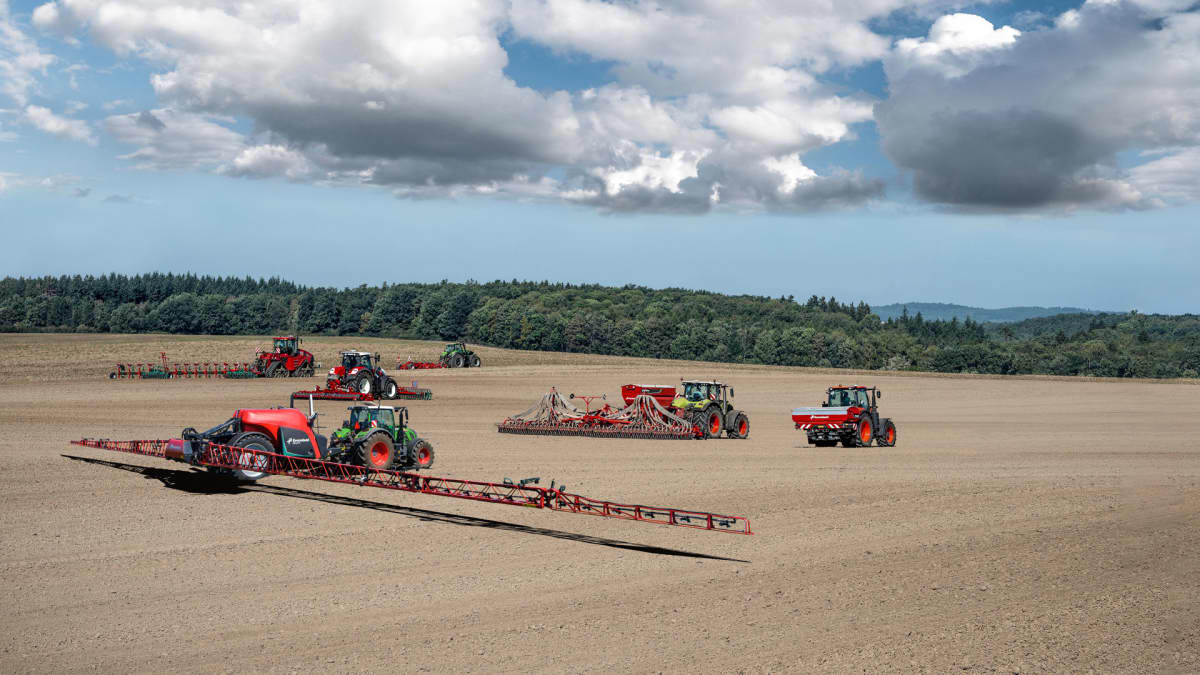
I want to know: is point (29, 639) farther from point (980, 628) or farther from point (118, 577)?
point (980, 628)

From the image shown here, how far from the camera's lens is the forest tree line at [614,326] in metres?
105

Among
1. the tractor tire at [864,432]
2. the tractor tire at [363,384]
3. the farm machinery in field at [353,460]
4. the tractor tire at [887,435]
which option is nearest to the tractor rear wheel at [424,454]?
the farm machinery in field at [353,460]

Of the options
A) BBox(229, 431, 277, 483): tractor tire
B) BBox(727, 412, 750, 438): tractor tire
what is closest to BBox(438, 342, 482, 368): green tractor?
BBox(727, 412, 750, 438): tractor tire

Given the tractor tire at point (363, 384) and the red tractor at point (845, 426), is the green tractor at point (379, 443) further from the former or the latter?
the tractor tire at point (363, 384)

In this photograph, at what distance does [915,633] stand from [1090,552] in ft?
18.6

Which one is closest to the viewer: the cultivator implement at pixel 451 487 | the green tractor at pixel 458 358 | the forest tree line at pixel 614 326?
the cultivator implement at pixel 451 487

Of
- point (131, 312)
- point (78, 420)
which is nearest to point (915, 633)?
point (78, 420)

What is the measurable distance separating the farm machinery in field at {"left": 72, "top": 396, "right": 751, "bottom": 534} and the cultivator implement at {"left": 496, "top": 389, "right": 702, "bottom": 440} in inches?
417

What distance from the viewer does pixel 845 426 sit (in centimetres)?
2995

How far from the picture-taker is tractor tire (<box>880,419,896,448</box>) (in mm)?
30703

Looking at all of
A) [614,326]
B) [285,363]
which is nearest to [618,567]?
[285,363]

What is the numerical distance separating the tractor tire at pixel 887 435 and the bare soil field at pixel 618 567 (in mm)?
3015

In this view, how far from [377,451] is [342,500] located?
8.71ft

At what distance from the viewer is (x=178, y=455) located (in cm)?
1830
